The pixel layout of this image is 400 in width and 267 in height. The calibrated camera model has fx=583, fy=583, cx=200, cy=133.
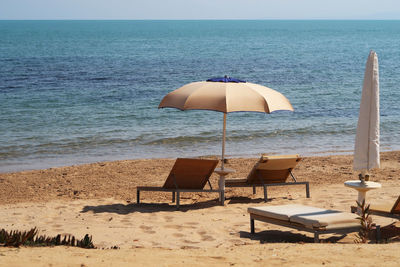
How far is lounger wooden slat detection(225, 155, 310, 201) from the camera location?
9.61 metres

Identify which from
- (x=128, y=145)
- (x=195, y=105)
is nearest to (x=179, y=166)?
(x=195, y=105)

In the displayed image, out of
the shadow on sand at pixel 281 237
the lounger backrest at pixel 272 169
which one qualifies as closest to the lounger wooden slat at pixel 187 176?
the lounger backrest at pixel 272 169

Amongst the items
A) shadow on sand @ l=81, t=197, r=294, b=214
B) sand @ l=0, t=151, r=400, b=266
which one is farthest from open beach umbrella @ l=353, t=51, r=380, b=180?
shadow on sand @ l=81, t=197, r=294, b=214

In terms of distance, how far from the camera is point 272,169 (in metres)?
9.84

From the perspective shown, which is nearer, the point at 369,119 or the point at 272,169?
the point at 369,119

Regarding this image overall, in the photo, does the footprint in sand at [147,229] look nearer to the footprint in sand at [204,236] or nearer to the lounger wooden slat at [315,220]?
the footprint in sand at [204,236]

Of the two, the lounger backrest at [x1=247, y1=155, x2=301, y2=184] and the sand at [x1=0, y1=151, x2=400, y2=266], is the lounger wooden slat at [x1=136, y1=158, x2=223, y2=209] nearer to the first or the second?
the sand at [x1=0, y1=151, x2=400, y2=266]

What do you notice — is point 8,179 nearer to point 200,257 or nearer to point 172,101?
point 172,101

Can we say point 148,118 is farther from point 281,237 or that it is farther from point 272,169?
point 281,237

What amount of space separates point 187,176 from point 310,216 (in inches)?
113

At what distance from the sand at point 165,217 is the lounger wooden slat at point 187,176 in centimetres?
31

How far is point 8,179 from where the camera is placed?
11852mm

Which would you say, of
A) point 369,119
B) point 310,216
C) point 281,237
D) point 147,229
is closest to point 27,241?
point 147,229

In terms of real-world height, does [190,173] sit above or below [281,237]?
above
